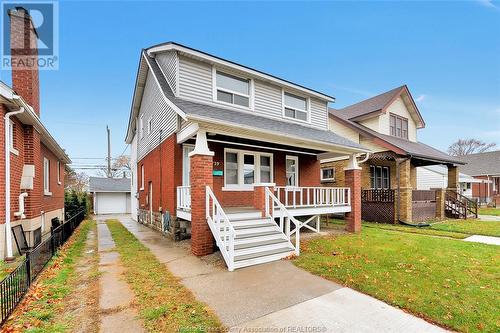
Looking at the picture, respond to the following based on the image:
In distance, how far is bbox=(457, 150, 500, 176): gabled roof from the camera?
32.0 metres

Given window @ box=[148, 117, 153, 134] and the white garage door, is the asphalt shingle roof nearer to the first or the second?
window @ box=[148, 117, 153, 134]

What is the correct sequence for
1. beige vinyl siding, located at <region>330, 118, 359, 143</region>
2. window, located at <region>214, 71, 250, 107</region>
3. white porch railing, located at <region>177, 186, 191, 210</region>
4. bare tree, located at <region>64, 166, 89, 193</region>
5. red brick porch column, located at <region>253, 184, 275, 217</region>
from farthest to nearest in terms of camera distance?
bare tree, located at <region>64, 166, 89, 193</region> → beige vinyl siding, located at <region>330, 118, 359, 143</region> → window, located at <region>214, 71, 250, 107</region> → white porch railing, located at <region>177, 186, 191, 210</region> → red brick porch column, located at <region>253, 184, 275, 217</region>

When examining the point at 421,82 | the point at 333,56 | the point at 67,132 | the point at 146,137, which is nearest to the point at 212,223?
the point at 146,137

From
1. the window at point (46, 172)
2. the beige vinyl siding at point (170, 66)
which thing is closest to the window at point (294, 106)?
the beige vinyl siding at point (170, 66)

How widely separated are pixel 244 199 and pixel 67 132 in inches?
1761

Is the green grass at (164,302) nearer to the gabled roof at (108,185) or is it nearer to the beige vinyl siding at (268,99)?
the beige vinyl siding at (268,99)

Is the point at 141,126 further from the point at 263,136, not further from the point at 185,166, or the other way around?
the point at 263,136

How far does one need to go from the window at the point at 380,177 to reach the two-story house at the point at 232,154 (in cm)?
573

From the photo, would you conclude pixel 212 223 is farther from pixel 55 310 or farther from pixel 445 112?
pixel 445 112

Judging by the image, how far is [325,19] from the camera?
52.4 ft

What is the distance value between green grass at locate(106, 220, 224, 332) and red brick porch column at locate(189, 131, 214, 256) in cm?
114

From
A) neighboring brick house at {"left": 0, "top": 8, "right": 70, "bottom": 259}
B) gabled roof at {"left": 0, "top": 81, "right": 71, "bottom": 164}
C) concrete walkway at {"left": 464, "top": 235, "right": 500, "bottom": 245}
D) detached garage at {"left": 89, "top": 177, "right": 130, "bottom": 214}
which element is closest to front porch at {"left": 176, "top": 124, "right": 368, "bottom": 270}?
concrete walkway at {"left": 464, "top": 235, "right": 500, "bottom": 245}

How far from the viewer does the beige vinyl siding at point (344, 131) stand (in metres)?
16.8

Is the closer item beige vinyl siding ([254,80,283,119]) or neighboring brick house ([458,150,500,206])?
beige vinyl siding ([254,80,283,119])
